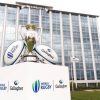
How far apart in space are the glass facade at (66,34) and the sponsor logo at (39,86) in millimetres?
48734

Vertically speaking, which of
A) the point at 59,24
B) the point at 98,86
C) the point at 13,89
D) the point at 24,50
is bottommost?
the point at 98,86

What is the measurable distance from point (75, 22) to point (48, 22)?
31.2 ft

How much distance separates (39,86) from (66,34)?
54.4 meters

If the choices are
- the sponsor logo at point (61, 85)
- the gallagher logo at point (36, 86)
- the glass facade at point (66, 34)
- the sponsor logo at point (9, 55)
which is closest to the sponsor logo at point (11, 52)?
the sponsor logo at point (9, 55)

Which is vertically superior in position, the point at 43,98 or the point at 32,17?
the point at 32,17

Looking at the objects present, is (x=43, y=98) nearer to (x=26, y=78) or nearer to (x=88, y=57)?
(x=26, y=78)

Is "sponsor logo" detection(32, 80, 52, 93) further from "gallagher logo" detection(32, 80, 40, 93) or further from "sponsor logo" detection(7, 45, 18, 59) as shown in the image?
"sponsor logo" detection(7, 45, 18, 59)

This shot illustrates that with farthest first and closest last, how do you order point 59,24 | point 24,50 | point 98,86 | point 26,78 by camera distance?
point 59,24, point 98,86, point 24,50, point 26,78

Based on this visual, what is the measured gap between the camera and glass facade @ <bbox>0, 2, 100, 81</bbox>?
61.5 metres

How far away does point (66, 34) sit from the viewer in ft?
213

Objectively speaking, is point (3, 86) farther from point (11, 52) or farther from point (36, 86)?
point (36, 86)

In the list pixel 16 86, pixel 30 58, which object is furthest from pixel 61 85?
pixel 16 86

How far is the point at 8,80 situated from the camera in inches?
472

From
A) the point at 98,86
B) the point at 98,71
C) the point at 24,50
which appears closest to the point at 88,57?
the point at 98,71
